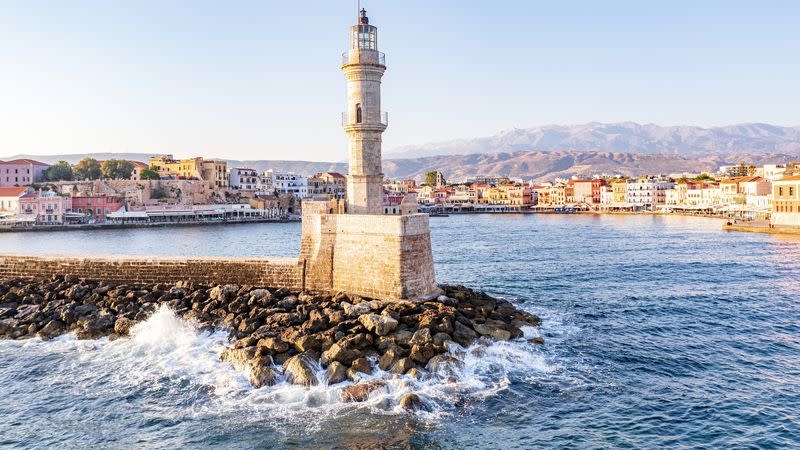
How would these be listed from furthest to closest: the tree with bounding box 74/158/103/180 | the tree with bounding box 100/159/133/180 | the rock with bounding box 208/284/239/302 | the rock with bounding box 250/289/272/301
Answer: the tree with bounding box 100/159/133/180 < the tree with bounding box 74/158/103/180 < the rock with bounding box 208/284/239/302 < the rock with bounding box 250/289/272/301

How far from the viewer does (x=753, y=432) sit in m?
11.0

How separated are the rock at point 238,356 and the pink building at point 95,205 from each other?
68.9 meters

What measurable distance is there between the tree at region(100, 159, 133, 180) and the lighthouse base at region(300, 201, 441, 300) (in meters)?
80.1

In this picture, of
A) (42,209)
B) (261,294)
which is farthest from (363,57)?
(42,209)

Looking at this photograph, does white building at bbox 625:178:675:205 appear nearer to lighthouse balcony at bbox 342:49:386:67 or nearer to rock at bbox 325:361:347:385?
lighthouse balcony at bbox 342:49:386:67

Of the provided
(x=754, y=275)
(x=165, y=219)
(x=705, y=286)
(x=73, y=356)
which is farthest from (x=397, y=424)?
(x=165, y=219)

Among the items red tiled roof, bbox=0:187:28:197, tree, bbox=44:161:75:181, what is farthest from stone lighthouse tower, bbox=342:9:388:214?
tree, bbox=44:161:75:181

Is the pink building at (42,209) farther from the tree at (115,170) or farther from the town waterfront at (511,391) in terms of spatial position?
the town waterfront at (511,391)

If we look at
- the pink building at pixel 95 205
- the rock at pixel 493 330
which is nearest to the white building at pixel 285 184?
the pink building at pixel 95 205

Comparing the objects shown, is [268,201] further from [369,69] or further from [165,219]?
[369,69]

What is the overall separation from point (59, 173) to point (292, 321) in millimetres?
85386

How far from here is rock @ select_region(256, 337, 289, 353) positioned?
549 inches

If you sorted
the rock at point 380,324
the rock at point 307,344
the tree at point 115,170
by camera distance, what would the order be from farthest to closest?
the tree at point 115,170, the rock at point 380,324, the rock at point 307,344

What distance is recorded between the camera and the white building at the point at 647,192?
10319 cm
